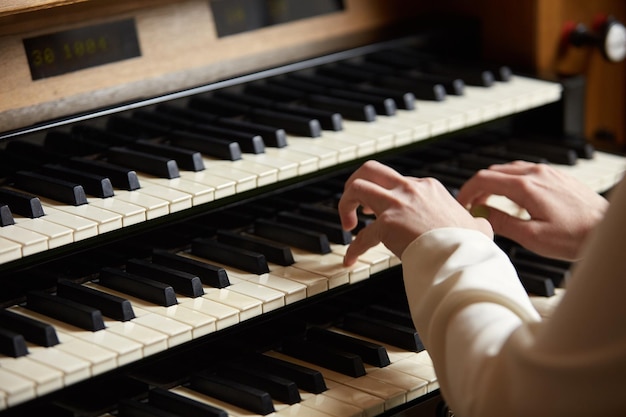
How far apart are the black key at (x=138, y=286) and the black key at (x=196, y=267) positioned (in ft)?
0.24

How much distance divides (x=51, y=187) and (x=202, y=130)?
365 mm

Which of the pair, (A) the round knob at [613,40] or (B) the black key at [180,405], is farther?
(A) the round knob at [613,40]

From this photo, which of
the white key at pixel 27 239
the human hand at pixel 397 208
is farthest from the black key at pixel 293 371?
the white key at pixel 27 239

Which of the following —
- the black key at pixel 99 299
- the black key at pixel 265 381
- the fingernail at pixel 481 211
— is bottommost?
the black key at pixel 265 381

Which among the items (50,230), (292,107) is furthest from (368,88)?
(50,230)

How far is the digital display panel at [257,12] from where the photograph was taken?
86.0 inches

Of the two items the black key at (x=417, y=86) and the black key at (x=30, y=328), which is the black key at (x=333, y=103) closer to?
the black key at (x=417, y=86)

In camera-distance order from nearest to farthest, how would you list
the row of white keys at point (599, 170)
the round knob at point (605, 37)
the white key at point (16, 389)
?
the white key at point (16, 389)
the row of white keys at point (599, 170)
the round knob at point (605, 37)

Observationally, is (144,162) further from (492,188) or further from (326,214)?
(492,188)

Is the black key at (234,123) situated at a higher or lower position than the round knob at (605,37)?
higher

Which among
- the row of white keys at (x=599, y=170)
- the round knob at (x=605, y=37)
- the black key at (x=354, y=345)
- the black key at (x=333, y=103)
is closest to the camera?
the black key at (x=354, y=345)

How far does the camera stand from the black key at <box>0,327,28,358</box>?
149 cm

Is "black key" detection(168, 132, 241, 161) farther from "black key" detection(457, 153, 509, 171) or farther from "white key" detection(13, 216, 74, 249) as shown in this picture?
"black key" detection(457, 153, 509, 171)

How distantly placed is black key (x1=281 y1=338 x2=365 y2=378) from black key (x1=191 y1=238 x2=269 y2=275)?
0.15 m
